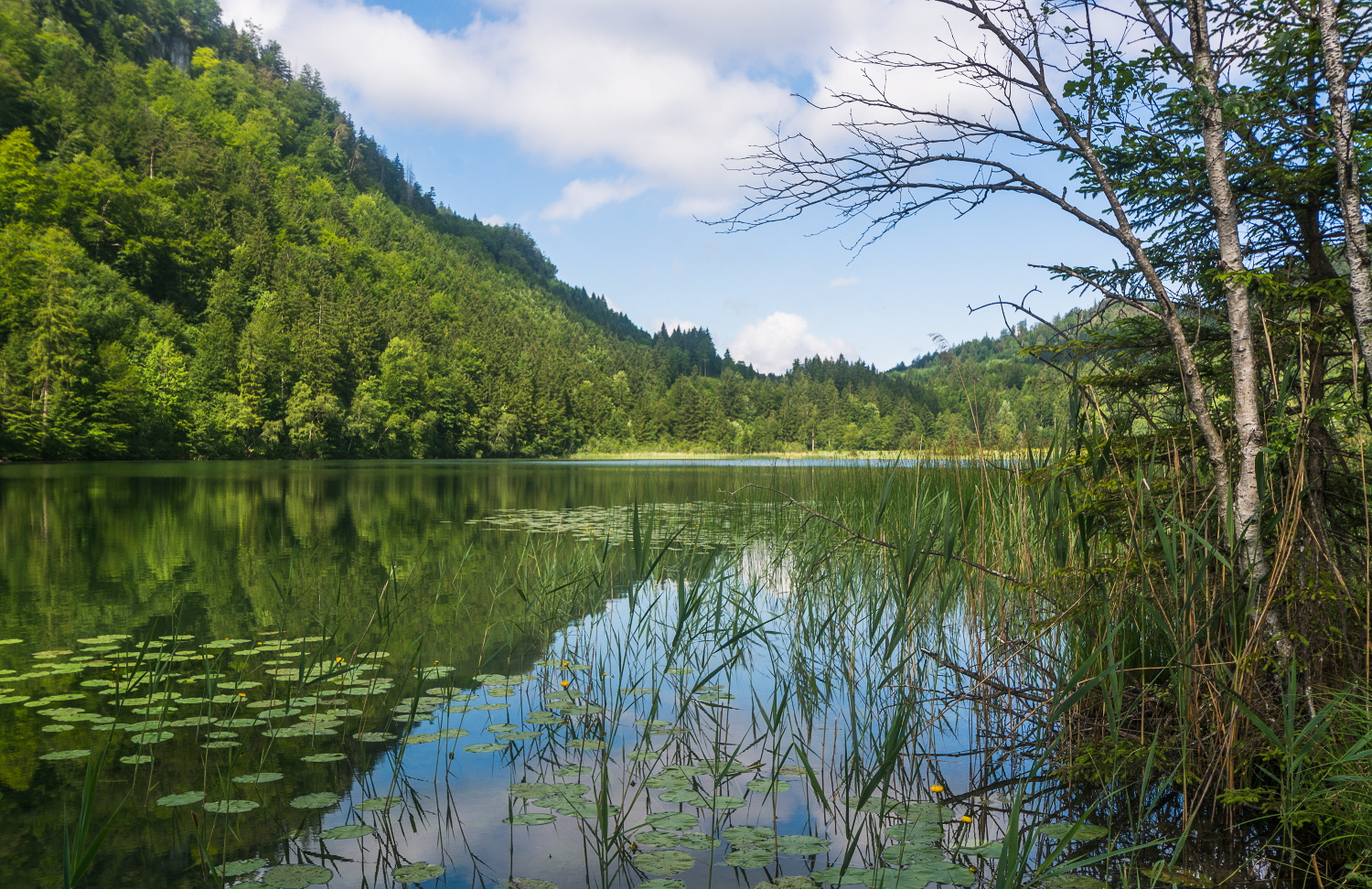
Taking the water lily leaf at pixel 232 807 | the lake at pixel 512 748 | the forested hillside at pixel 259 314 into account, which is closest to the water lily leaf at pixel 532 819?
the lake at pixel 512 748

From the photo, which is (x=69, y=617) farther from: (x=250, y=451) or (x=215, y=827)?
(x=250, y=451)

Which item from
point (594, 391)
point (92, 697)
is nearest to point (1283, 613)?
point (92, 697)

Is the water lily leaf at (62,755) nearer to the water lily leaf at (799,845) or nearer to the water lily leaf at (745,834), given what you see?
the water lily leaf at (745,834)

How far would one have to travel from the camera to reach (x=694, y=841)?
311cm

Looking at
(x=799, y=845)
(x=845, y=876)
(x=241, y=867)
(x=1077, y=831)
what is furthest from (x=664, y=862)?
(x=1077, y=831)

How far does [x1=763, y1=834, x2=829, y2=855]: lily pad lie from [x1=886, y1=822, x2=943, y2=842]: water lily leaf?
295 millimetres

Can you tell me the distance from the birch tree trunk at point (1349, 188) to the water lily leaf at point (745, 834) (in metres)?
2.99

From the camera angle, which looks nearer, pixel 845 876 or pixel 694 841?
pixel 845 876

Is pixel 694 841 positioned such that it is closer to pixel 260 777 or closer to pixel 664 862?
pixel 664 862

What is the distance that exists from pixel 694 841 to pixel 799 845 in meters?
0.43

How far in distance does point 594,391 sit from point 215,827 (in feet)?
293

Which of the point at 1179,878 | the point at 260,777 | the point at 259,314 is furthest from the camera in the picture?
the point at 259,314

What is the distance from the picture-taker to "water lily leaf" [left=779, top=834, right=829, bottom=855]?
3.03m

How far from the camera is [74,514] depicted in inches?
570
